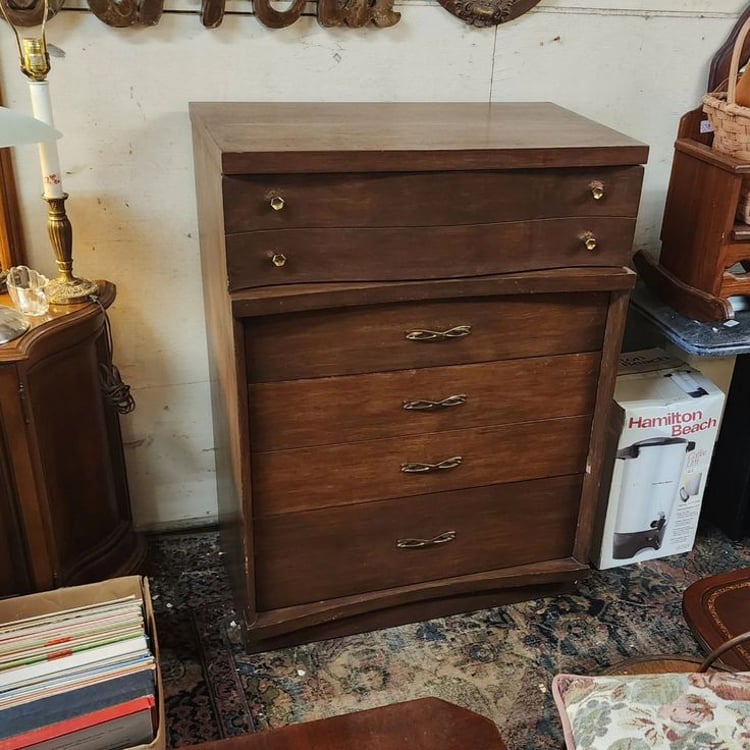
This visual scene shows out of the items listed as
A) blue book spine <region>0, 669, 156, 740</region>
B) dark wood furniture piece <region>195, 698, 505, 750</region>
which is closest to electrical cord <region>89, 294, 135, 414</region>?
blue book spine <region>0, 669, 156, 740</region>

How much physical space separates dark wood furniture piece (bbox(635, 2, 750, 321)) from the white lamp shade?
1347mm

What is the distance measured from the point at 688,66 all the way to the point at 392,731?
5.51ft

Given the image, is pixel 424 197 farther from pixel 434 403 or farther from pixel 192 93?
pixel 192 93

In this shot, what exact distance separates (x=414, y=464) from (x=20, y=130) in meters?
0.94

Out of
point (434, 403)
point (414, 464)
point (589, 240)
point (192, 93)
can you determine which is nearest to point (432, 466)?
point (414, 464)

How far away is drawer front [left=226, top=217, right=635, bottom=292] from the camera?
142cm

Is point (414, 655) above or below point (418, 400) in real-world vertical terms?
below

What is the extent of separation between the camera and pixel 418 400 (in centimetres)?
164

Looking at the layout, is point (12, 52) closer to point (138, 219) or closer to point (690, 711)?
point (138, 219)

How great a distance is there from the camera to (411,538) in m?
1.78

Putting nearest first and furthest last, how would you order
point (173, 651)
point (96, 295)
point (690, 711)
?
point (690, 711)
point (96, 295)
point (173, 651)

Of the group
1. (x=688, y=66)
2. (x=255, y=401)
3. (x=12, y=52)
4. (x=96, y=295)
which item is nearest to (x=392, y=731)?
(x=255, y=401)

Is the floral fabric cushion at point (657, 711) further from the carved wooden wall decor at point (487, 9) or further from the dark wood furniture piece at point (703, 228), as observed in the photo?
the carved wooden wall decor at point (487, 9)

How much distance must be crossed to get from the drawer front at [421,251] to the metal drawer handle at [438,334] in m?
0.11
